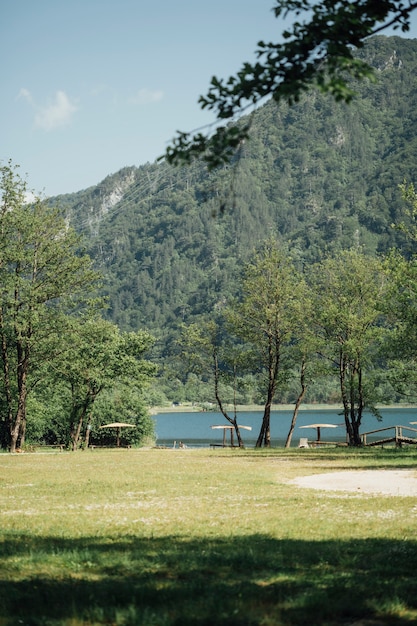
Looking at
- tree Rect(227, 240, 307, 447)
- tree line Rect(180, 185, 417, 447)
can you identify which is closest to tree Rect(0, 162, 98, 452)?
tree Rect(227, 240, 307, 447)

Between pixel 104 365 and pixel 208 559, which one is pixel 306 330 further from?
pixel 208 559

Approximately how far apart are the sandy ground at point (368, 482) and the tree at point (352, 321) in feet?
73.9

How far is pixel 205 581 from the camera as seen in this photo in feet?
26.6

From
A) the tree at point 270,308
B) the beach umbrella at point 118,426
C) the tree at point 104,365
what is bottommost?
the beach umbrella at point 118,426

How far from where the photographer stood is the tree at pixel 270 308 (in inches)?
2224

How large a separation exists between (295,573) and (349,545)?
2468mm

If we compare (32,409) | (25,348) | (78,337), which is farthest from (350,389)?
(32,409)

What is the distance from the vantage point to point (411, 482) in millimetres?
21875

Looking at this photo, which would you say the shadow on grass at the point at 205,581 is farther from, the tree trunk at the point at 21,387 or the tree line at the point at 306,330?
the tree trunk at the point at 21,387

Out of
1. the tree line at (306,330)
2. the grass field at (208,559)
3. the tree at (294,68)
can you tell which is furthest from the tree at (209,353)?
the tree at (294,68)

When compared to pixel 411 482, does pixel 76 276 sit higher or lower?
higher

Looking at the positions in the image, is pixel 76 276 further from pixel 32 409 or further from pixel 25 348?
pixel 32 409

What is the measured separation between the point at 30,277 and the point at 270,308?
61.2 feet

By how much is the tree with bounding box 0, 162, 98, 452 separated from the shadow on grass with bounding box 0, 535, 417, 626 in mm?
37462
